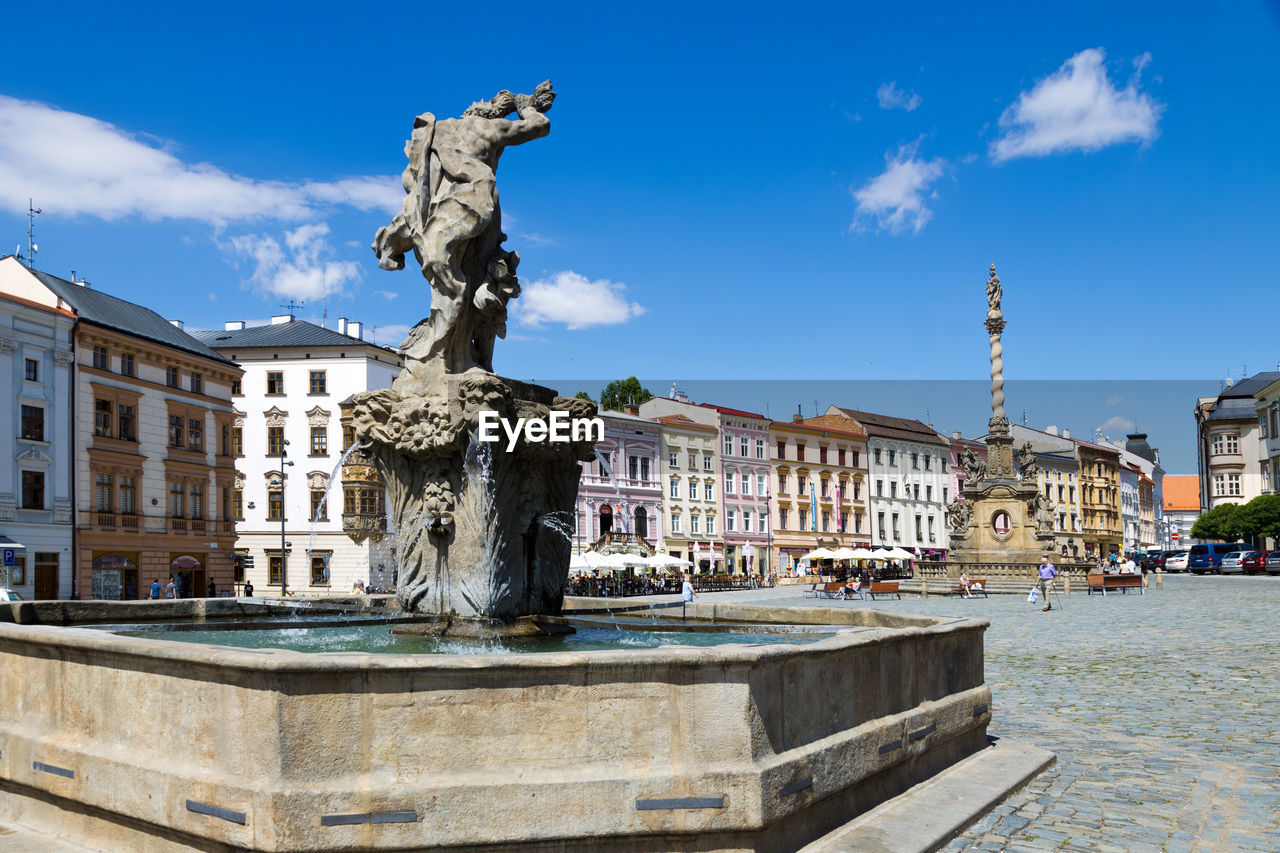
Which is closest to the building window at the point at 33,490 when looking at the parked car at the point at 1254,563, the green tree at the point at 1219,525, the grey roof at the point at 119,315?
the grey roof at the point at 119,315

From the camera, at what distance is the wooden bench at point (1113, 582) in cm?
3491

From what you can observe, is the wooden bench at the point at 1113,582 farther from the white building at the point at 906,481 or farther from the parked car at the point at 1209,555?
the white building at the point at 906,481

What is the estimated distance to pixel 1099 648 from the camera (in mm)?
16797

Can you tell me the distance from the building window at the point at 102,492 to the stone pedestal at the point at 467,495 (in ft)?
117

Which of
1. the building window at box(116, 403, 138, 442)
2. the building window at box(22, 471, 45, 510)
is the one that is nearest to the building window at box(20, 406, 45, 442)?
the building window at box(22, 471, 45, 510)

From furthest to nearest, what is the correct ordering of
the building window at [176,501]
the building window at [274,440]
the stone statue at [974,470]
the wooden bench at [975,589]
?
the building window at [274,440] < the building window at [176,501] < the stone statue at [974,470] < the wooden bench at [975,589]

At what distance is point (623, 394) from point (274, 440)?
77.9 feet

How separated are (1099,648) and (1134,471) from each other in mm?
112730

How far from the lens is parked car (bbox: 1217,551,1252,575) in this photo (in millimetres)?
57375

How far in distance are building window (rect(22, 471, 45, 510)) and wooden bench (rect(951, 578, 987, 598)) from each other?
31.2 m

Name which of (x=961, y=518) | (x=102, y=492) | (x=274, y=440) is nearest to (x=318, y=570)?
(x=274, y=440)

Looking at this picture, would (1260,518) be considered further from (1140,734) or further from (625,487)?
(1140,734)

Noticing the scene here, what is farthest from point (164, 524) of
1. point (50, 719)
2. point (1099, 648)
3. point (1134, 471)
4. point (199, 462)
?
point (1134, 471)

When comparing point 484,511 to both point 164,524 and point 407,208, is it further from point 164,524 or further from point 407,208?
point 164,524
